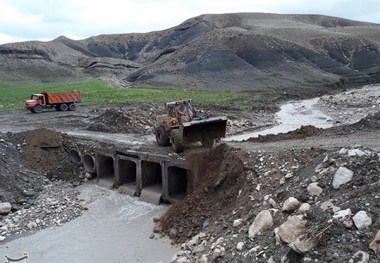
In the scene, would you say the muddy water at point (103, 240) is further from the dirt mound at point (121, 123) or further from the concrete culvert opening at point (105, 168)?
the dirt mound at point (121, 123)

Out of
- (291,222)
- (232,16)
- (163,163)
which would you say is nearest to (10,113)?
(163,163)

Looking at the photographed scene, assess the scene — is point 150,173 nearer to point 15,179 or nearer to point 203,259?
point 15,179

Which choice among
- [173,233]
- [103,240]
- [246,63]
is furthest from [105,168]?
[246,63]

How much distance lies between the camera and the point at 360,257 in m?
7.69

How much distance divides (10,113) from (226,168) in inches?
1004

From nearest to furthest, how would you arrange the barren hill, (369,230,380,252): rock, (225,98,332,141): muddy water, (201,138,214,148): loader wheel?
(369,230,380,252): rock
(201,138,214,148): loader wheel
(225,98,332,141): muddy water
the barren hill

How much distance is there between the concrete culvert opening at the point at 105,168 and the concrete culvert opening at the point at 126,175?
916 mm

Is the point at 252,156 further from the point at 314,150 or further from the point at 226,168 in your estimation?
the point at 314,150

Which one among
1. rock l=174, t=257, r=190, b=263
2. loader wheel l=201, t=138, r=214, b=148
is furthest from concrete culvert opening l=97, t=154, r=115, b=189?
rock l=174, t=257, r=190, b=263

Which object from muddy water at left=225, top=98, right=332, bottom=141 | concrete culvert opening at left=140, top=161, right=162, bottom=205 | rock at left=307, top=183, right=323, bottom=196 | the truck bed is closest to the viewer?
rock at left=307, top=183, right=323, bottom=196

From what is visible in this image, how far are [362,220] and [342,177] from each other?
1809 millimetres

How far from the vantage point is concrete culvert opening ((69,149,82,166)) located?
22559 mm

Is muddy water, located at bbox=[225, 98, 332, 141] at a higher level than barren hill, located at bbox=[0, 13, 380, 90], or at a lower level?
lower

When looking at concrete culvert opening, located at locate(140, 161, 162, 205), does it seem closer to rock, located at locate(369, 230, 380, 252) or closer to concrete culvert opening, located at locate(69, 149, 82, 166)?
concrete culvert opening, located at locate(69, 149, 82, 166)
